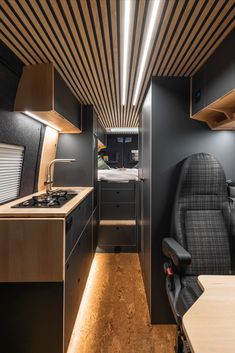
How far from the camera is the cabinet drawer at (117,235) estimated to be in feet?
11.4

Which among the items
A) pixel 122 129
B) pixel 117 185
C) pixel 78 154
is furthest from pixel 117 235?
pixel 122 129

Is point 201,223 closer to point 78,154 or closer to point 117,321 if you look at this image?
point 117,321

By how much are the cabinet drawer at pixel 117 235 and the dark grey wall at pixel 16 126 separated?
1.53 meters

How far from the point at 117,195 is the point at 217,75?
243cm

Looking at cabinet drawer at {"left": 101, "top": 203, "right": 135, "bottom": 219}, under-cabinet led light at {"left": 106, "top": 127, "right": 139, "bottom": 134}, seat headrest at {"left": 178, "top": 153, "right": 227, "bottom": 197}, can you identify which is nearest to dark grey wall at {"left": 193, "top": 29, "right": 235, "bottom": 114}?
seat headrest at {"left": 178, "top": 153, "right": 227, "bottom": 197}

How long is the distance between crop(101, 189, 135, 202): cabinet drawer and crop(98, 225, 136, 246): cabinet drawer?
0.44 m

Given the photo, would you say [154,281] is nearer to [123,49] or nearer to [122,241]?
[122,241]

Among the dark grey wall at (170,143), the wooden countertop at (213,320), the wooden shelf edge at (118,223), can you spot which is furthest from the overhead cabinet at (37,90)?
the wooden shelf edge at (118,223)

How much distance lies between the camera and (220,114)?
185 centimetres

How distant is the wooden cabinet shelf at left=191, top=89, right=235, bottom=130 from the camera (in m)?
1.48

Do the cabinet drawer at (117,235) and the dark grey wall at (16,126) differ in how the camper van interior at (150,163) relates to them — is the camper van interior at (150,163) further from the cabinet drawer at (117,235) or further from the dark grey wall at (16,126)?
the cabinet drawer at (117,235)

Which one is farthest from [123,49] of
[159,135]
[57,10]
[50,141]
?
[50,141]

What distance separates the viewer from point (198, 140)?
1914 millimetres

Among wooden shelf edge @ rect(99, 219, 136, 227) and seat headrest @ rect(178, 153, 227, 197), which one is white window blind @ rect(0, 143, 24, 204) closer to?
seat headrest @ rect(178, 153, 227, 197)
